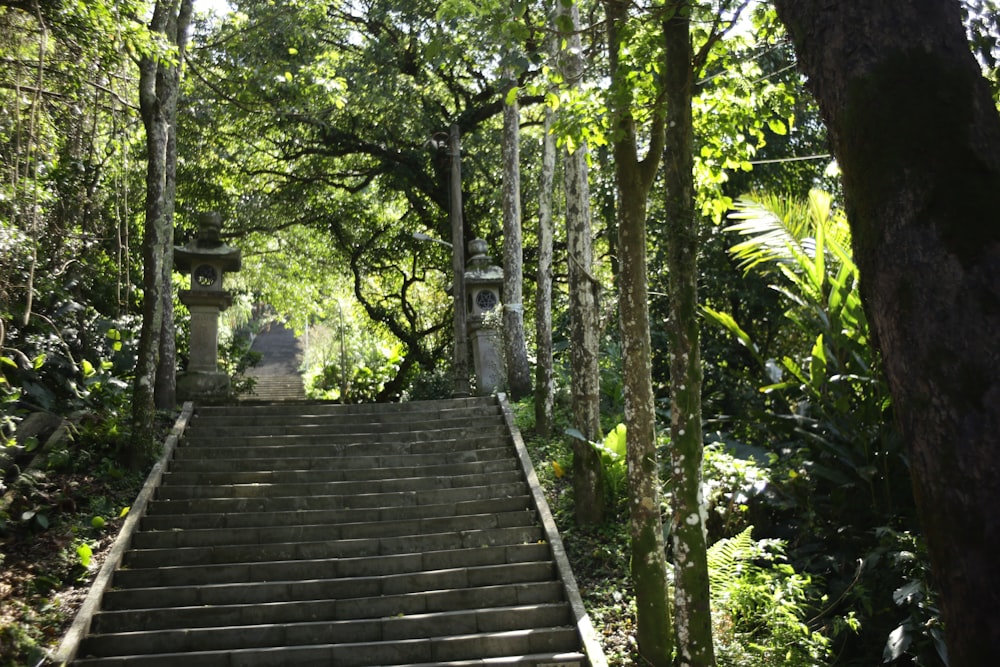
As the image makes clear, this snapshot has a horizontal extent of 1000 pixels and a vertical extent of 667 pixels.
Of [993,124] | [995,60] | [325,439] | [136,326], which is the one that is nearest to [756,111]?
[995,60]

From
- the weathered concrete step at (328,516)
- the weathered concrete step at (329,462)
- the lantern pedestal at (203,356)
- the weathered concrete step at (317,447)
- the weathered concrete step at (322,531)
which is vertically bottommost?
the weathered concrete step at (322,531)

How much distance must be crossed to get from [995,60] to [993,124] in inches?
111

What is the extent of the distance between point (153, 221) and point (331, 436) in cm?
362

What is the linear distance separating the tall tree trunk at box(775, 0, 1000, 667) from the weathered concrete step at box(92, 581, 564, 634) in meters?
6.17

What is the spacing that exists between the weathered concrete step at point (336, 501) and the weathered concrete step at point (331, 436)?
1.55 metres

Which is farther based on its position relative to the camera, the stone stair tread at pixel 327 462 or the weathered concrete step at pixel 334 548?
the stone stair tread at pixel 327 462

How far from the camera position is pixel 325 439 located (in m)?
11.2

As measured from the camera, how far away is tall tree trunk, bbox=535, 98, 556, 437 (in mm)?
11586

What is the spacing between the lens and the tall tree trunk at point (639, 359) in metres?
5.96

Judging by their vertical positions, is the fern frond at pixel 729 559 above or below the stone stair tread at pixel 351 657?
above

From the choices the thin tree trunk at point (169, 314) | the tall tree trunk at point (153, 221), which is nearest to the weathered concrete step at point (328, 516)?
the tall tree trunk at point (153, 221)

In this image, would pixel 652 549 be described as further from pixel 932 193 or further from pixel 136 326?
pixel 136 326

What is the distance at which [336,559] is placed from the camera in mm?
8336

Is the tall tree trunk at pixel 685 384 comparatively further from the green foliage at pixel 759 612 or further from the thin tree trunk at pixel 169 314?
the thin tree trunk at pixel 169 314
